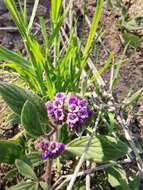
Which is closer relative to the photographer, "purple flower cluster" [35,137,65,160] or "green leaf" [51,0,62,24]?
"purple flower cluster" [35,137,65,160]

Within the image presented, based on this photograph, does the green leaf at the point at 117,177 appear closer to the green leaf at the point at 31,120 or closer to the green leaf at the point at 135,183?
the green leaf at the point at 135,183

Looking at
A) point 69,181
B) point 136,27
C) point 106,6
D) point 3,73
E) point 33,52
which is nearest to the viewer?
point 69,181

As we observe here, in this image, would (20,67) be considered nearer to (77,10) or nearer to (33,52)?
(33,52)

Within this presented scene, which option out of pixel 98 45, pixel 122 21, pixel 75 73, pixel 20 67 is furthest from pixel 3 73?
pixel 122 21

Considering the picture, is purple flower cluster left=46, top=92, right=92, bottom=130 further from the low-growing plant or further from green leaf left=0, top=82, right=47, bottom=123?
green leaf left=0, top=82, right=47, bottom=123

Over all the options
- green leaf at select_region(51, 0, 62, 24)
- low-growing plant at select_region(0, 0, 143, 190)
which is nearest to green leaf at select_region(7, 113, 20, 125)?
low-growing plant at select_region(0, 0, 143, 190)

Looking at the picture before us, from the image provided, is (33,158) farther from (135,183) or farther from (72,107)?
(135,183)
